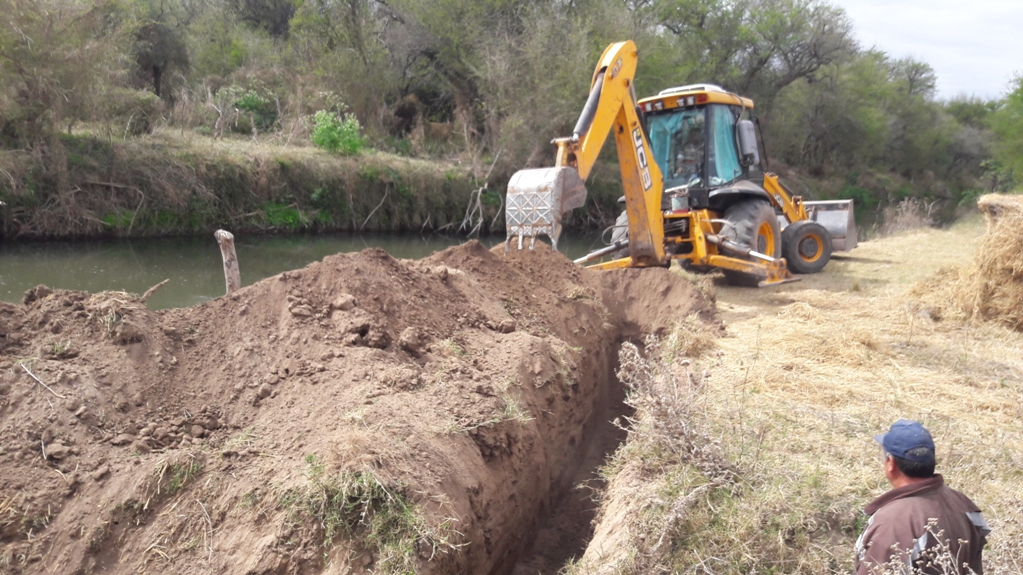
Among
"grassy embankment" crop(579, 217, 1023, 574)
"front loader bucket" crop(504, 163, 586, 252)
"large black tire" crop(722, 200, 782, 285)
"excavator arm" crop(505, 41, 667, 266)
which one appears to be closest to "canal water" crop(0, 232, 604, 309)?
"excavator arm" crop(505, 41, 667, 266)

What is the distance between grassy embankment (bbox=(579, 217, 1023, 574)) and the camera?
11.3 feet

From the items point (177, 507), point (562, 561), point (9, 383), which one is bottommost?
point (562, 561)

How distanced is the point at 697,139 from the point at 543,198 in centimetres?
422

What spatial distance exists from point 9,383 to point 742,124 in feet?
31.4

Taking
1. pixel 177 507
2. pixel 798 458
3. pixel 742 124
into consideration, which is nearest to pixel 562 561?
pixel 798 458

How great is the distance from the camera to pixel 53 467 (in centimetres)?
376

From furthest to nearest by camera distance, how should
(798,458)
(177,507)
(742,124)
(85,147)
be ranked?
(85,147), (742,124), (798,458), (177,507)

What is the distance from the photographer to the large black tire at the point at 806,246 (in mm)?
11422

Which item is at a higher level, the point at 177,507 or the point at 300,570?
the point at 177,507

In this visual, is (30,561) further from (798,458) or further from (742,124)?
(742,124)

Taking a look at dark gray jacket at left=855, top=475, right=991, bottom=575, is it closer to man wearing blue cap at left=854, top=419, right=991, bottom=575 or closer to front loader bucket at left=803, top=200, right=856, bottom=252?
man wearing blue cap at left=854, top=419, right=991, bottom=575

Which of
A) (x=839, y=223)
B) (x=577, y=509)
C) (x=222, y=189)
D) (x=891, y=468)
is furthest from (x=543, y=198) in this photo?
(x=222, y=189)

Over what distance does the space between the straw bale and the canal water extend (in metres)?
9.29

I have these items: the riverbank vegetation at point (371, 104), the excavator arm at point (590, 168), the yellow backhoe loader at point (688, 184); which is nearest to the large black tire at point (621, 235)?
the yellow backhoe loader at point (688, 184)
